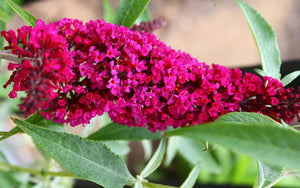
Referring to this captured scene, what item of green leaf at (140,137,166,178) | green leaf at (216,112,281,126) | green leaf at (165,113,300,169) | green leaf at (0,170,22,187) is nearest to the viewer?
green leaf at (165,113,300,169)

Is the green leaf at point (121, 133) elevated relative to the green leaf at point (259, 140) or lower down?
lower down

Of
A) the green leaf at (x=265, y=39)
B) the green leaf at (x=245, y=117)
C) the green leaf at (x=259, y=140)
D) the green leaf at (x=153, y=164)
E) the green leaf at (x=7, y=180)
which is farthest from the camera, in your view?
the green leaf at (x=7, y=180)

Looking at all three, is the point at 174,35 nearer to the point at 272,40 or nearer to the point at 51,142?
the point at 272,40

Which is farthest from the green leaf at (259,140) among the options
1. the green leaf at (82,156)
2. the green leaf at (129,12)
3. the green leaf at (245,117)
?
the green leaf at (129,12)

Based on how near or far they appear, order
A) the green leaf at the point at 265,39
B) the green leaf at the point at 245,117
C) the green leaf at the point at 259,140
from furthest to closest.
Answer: the green leaf at the point at 265,39 → the green leaf at the point at 245,117 → the green leaf at the point at 259,140

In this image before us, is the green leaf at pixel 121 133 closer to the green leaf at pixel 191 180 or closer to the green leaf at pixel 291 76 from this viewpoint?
the green leaf at pixel 191 180

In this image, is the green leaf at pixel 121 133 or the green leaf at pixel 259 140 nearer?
the green leaf at pixel 259 140

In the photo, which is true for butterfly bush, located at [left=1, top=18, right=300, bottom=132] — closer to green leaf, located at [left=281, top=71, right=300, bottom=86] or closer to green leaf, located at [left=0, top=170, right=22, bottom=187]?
green leaf, located at [left=281, top=71, right=300, bottom=86]

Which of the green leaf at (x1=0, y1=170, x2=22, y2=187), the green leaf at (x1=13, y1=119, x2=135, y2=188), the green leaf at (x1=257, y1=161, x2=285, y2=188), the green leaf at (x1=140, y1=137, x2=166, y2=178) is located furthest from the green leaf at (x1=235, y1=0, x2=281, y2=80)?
the green leaf at (x1=0, y1=170, x2=22, y2=187)
